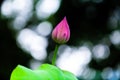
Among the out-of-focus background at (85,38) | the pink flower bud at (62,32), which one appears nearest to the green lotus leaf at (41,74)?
the pink flower bud at (62,32)

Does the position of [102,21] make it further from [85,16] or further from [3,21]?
[3,21]

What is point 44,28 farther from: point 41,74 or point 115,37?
point 41,74

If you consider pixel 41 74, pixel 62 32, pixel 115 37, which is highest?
pixel 115 37

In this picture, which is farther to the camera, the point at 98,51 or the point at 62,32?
the point at 98,51

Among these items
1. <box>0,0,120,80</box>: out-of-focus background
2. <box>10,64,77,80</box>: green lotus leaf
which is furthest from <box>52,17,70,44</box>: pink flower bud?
Result: <box>0,0,120,80</box>: out-of-focus background

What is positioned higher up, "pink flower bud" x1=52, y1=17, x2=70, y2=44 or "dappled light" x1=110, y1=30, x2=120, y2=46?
"dappled light" x1=110, y1=30, x2=120, y2=46

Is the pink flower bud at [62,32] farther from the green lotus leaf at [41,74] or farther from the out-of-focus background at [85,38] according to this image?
the out-of-focus background at [85,38]

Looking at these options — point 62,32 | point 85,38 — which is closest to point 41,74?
point 62,32

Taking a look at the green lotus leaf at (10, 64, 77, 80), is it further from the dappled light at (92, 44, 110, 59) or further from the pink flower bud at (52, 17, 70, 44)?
the dappled light at (92, 44, 110, 59)
